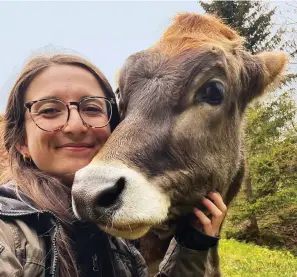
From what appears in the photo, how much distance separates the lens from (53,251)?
269 cm

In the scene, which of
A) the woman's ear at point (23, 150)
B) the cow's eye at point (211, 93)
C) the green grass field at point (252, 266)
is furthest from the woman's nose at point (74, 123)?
the green grass field at point (252, 266)

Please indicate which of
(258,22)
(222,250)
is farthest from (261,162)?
(258,22)

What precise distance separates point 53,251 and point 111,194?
435mm

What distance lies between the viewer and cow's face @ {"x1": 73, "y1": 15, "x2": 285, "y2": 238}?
2768 mm

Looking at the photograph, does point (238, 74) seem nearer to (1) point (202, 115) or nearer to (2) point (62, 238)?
(1) point (202, 115)

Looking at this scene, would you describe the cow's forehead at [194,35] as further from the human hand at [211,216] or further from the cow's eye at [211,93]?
the human hand at [211,216]

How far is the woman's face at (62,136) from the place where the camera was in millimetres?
3303

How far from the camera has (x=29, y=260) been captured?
101 inches

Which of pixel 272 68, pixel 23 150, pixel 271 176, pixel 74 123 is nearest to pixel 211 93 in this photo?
pixel 74 123

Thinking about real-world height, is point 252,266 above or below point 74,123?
below

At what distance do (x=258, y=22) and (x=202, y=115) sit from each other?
2712 centimetres

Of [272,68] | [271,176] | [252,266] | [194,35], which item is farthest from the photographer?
[271,176]

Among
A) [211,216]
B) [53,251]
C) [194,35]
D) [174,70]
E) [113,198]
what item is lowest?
[211,216]

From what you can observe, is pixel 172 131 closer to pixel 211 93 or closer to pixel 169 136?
pixel 169 136
